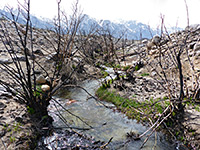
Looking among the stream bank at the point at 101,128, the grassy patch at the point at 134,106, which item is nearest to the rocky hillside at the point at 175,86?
the grassy patch at the point at 134,106

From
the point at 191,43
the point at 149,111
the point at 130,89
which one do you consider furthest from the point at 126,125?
the point at 191,43

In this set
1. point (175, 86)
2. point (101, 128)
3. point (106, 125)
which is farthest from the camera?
point (106, 125)

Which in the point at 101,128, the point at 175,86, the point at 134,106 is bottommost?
the point at 101,128

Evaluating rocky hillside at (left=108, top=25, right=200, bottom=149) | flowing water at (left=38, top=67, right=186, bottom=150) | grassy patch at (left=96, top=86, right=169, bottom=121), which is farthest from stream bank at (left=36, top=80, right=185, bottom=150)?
rocky hillside at (left=108, top=25, right=200, bottom=149)

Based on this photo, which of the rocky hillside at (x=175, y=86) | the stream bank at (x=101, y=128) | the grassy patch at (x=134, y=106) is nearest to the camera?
the rocky hillside at (x=175, y=86)

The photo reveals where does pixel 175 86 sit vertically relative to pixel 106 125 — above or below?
above

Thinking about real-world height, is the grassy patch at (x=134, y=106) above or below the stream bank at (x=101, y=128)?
above

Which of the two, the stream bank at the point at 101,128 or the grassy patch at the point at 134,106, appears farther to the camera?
the grassy patch at the point at 134,106

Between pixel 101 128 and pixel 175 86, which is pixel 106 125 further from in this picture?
pixel 175 86

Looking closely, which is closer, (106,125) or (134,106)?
(106,125)

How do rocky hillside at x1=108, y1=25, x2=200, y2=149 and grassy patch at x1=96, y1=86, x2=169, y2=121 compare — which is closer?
rocky hillside at x1=108, y1=25, x2=200, y2=149

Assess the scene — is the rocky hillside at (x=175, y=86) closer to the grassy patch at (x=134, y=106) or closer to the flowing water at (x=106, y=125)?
the grassy patch at (x=134, y=106)

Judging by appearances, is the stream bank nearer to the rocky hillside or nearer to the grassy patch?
the grassy patch

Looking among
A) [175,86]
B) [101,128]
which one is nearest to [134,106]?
[101,128]
